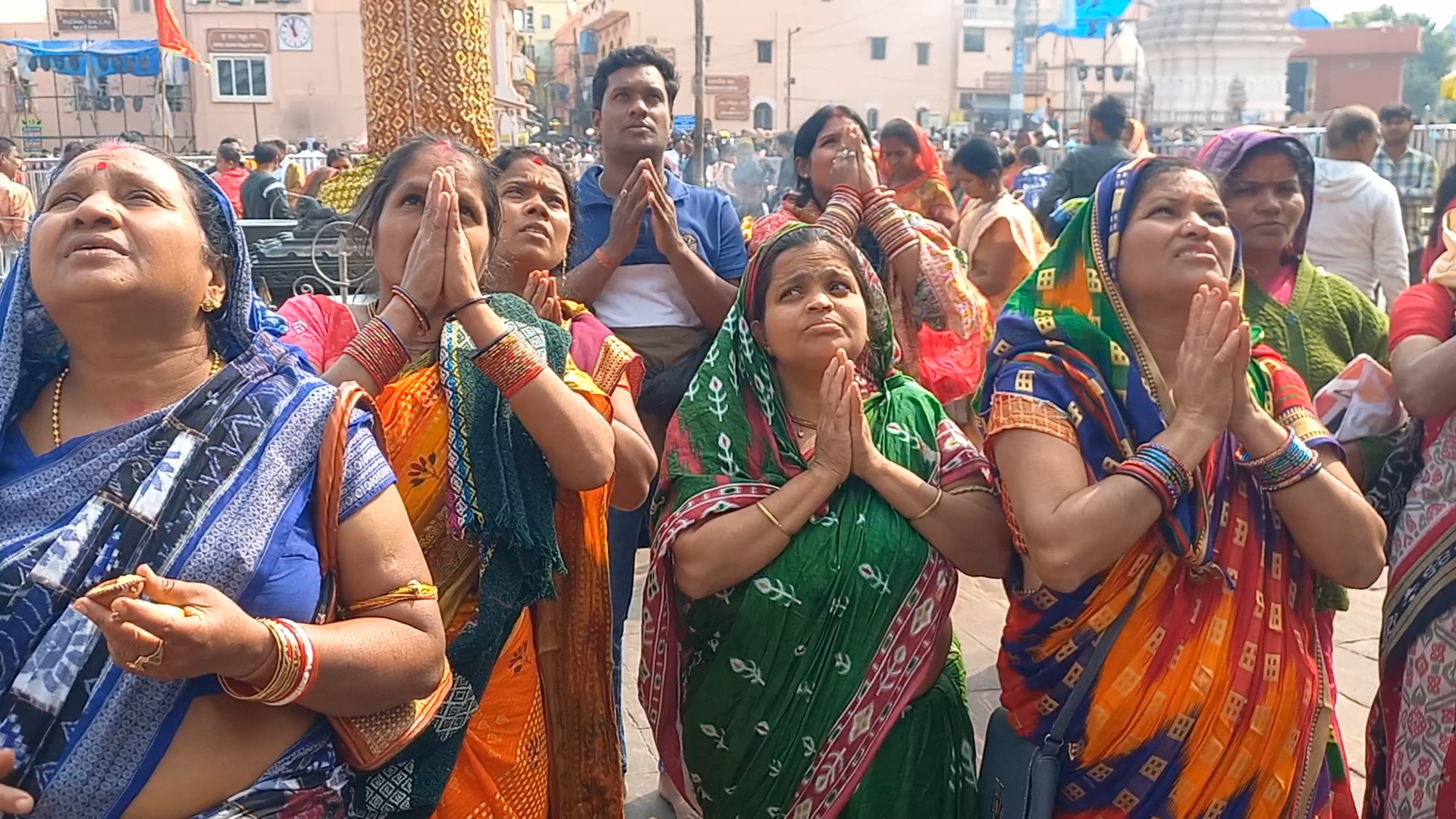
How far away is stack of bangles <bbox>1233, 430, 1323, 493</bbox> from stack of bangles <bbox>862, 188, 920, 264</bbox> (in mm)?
1517

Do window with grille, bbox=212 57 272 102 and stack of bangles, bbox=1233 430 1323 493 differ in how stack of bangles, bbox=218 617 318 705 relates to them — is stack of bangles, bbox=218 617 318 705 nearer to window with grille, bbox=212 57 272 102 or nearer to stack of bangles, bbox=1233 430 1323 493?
stack of bangles, bbox=1233 430 1323 493

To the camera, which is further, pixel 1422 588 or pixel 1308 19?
pixel 1308 19

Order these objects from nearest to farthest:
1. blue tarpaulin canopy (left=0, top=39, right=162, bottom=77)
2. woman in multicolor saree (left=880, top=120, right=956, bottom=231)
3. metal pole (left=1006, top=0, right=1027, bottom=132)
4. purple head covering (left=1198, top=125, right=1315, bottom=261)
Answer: purple head covering (left=1198, top=125, right=1315, bottom=261) < woman in multicolor saree (left=880, top=120, right=956, bottom=231) < blue tarpaulin canopy (left=0, top=39, right=162, bottom=77) < metal pole (left=1006, top=0, right=1027, bottom=132)

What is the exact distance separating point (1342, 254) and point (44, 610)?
217 inches

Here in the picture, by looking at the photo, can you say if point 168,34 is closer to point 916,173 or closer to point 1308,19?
point 916,173

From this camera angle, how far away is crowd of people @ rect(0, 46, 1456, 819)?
1455 mm

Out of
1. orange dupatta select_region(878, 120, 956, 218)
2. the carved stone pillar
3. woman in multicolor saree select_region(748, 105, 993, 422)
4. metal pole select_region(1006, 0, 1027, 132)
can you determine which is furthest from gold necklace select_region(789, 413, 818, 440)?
metal pole select_region(1006, 0, 1027, 132)

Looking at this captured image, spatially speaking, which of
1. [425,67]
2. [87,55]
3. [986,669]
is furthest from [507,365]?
[87,55]

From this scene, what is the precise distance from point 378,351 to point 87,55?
32.1 metres

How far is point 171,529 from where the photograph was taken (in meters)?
1.42

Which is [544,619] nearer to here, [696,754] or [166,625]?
[696,754]

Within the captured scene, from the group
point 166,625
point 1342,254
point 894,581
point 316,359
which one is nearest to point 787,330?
point 894,581

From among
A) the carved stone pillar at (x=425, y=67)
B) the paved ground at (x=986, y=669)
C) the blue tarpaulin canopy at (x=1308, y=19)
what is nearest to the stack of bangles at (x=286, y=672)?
the paved ground at (x=986, y=669)

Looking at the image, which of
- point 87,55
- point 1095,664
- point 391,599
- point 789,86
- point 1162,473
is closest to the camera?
point 391,599
